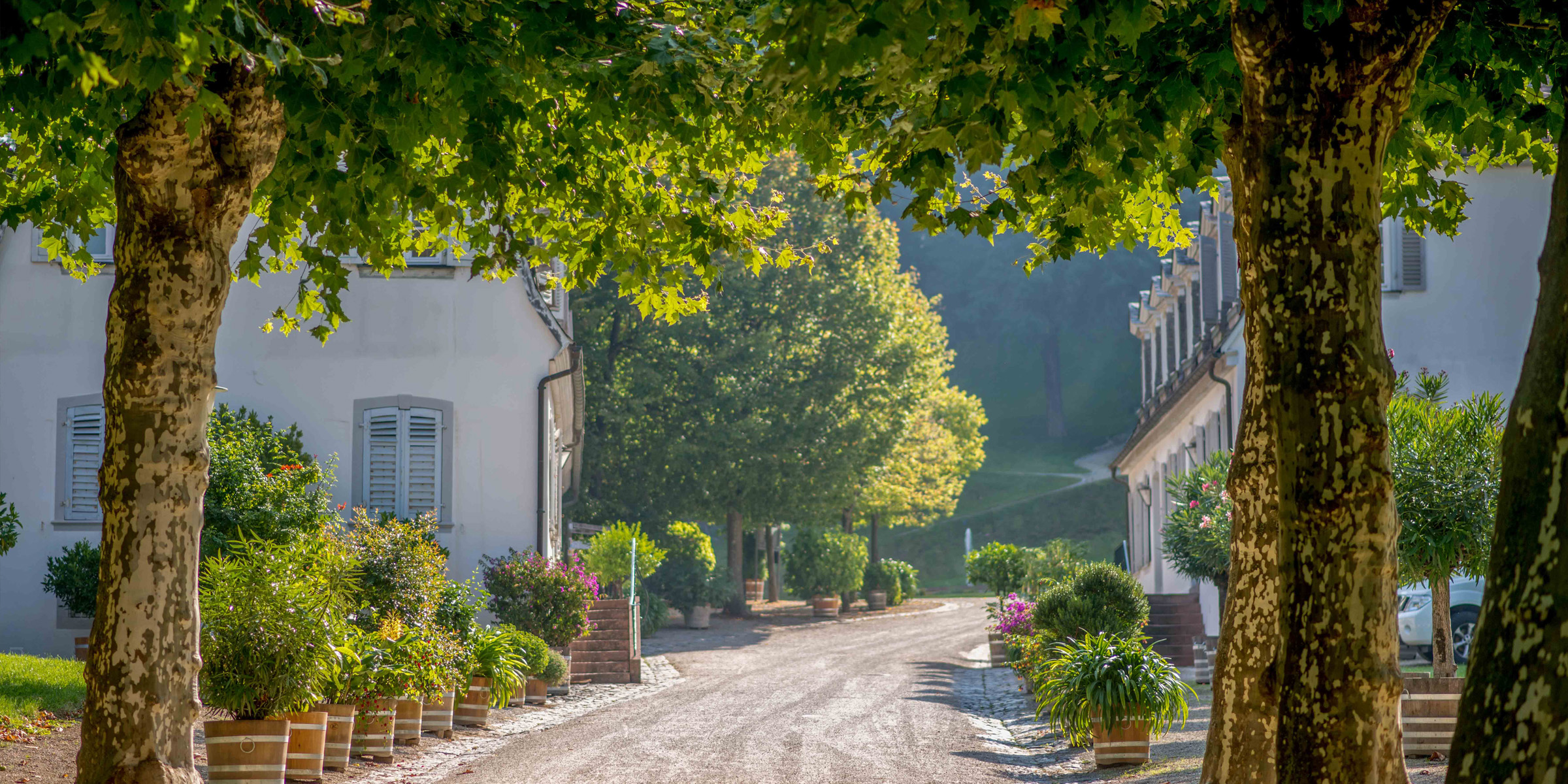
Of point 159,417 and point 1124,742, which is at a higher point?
point 159,417

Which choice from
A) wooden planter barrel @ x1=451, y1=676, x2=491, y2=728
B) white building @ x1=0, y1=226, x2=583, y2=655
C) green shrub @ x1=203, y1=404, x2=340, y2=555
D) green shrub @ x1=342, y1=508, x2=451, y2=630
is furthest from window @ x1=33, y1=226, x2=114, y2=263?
wooden planter barrel @ x1=451, y1=676, x2=491, y2=728

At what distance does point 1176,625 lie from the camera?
2134cm

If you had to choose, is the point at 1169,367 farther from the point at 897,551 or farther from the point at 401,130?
the point at 897,551

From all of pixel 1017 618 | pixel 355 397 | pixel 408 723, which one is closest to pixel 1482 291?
pixel 1017 618

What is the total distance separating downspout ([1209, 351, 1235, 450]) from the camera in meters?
20.7

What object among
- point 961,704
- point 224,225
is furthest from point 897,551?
point 224,225

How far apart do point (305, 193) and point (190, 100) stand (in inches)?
66.9

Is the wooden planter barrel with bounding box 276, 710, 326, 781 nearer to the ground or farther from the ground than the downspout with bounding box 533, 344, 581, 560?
nearer to the ground

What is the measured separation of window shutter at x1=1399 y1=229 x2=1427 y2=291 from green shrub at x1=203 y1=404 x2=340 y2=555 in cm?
1465

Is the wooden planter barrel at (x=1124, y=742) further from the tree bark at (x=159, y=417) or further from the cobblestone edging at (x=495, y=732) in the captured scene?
the tree bark at (x=159, y=417)

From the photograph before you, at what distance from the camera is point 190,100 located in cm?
694

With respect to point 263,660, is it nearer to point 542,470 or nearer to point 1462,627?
point 542,470

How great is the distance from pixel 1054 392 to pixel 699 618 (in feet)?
202

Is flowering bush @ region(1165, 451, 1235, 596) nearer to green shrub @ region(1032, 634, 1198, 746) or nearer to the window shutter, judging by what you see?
the window shutter
